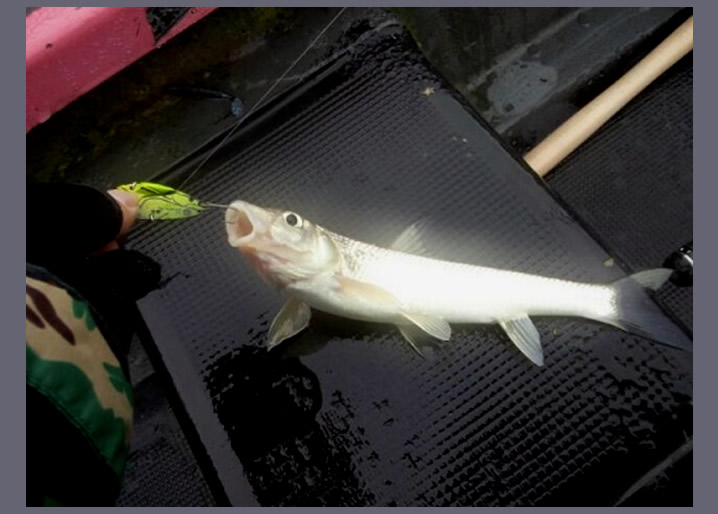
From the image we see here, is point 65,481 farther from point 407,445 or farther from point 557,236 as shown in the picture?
point 557,236

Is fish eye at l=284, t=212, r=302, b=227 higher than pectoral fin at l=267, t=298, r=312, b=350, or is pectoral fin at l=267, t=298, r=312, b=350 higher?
fish eye at l=284, t=212, r=302, b=227

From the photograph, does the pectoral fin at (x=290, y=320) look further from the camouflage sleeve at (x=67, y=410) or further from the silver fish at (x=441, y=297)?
the camouflage sleeve at (x=67, y=410)

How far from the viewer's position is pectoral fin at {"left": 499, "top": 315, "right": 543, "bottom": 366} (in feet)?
5.92

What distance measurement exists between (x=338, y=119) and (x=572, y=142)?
753 mm

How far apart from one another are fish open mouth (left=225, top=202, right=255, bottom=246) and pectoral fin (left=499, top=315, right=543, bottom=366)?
691 mm

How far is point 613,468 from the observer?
67.7 inches

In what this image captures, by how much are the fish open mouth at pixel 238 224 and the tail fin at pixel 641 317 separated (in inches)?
36.5

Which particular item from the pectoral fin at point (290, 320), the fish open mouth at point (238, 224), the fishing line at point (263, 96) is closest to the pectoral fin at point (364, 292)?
the pectoral fin at point (290, 320)

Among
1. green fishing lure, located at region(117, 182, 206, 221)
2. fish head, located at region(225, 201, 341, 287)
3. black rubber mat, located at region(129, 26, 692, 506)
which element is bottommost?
black rubber mat, located at region(129, 26, 692, 506)

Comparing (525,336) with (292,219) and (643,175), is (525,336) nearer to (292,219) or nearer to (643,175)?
(292,219)

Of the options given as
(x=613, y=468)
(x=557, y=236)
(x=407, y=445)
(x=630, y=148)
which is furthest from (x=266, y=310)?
(x=630, y=148)

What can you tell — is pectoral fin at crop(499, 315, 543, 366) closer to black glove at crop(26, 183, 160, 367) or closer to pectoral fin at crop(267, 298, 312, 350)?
pectoral fin at crop(267, 298, 312, 350)

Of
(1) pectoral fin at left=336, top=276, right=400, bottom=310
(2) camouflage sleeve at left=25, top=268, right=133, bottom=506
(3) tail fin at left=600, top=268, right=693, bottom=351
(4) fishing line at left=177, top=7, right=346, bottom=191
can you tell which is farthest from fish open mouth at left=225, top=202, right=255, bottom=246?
(3) tail fin at left=600, top=268, right=693, bottom=351

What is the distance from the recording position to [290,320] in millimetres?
1826
